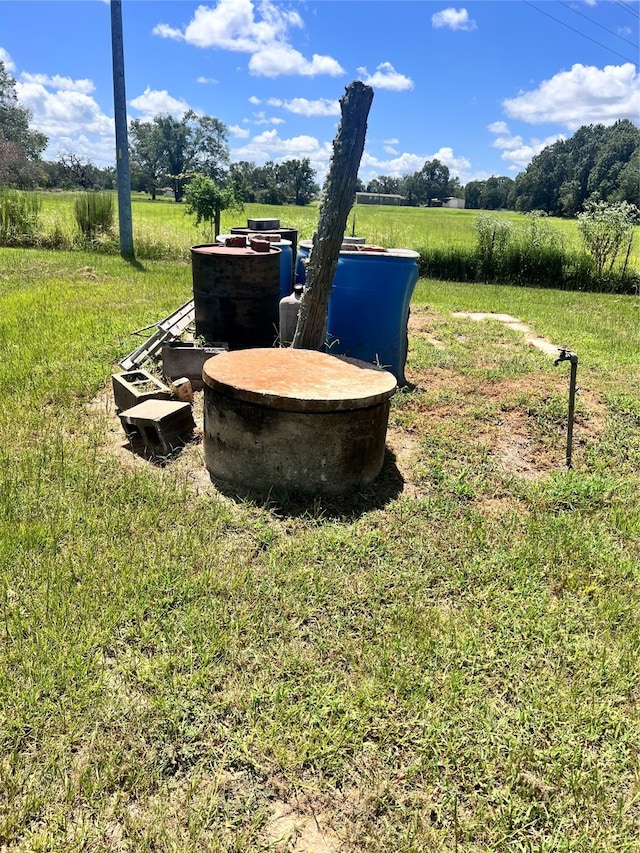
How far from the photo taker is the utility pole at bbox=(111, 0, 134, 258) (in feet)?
44.4

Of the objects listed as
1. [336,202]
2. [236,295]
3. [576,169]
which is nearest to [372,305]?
[336,202]

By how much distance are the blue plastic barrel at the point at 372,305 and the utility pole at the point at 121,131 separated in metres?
11.0

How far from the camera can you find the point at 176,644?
2404mm

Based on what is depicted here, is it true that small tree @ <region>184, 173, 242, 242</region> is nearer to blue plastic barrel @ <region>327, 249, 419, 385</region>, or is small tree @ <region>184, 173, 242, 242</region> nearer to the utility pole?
the utility pole

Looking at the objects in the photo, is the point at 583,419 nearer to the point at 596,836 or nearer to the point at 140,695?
the point at 596,836

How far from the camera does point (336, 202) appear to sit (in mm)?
4328

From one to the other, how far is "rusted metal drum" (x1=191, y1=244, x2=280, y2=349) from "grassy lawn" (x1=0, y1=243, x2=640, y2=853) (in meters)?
1.97

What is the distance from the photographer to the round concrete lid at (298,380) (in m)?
3.38

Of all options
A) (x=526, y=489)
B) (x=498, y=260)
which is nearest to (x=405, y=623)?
(x=526, y=489)

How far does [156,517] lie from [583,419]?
13.3 feet

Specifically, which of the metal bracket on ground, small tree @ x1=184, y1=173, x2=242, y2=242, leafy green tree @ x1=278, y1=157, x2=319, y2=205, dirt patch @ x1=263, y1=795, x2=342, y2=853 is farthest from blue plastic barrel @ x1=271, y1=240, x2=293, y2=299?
leafy green tree @ x1=278, y1=157, x2=319, y2=205

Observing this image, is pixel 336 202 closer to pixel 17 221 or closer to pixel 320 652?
pixel 320 652

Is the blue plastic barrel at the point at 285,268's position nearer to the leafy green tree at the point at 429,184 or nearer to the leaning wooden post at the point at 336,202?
the leaning wooden post at the point at 336,202

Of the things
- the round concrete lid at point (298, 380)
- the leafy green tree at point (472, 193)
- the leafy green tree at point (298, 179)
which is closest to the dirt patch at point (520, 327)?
the round concrete lid at point (298, 380)
